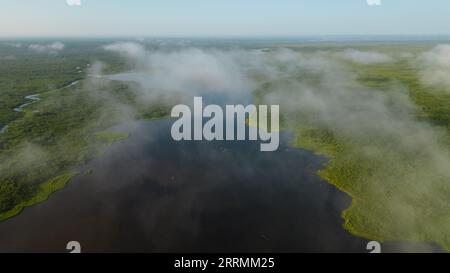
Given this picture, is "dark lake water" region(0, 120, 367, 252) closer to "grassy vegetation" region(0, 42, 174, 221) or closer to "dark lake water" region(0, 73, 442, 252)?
"dark lake water" region(0, 73, 442, 252)

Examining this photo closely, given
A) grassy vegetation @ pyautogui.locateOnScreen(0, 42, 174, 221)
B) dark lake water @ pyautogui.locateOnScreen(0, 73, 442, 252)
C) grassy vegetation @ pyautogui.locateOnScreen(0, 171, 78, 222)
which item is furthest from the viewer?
grassy vegetation @ pyautogui.locateOnScreen(0, 42, 174, 221)

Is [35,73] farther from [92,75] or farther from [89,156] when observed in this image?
[89,156]

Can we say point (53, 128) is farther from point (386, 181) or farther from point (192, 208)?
point (386, 181)

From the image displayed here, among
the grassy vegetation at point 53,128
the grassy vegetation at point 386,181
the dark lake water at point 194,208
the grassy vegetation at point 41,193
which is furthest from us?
the grassy vegetation at point 53,128

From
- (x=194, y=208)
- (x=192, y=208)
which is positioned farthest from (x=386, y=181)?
(x=192, y=208)

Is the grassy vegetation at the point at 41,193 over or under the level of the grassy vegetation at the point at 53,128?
under

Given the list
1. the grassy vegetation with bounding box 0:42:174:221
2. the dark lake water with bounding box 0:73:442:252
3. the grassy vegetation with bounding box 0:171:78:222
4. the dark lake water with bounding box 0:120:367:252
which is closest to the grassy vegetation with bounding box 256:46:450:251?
the dark lake water with bounding box 0:73:442:252

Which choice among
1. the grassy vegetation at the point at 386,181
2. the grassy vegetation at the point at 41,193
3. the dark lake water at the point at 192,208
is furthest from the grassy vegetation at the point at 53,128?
the grassy vegetation at the point at 386,181

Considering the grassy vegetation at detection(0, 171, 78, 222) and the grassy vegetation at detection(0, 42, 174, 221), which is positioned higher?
the grassy vegetation at detection(0, 42, 174, 221)

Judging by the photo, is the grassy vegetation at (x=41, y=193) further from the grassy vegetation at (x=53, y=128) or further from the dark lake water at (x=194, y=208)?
the dark lake water at (x=194, y=208)
